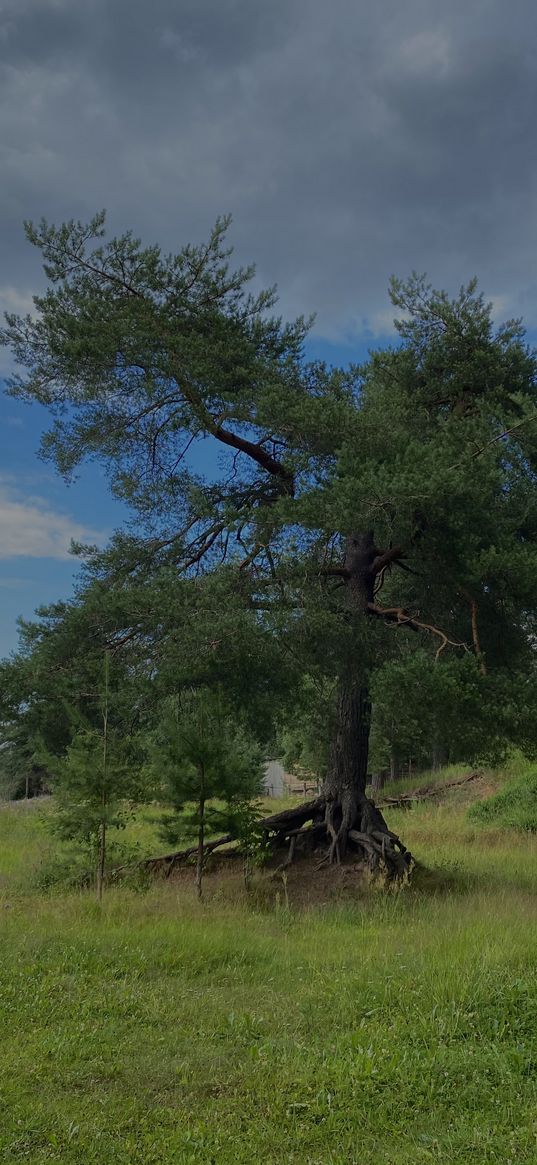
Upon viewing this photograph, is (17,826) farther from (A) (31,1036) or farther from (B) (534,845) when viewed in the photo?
(A) (31,1036)

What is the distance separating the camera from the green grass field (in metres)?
4.20

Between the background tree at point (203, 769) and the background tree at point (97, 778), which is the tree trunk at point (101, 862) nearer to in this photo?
the background tree at point (97, 778)

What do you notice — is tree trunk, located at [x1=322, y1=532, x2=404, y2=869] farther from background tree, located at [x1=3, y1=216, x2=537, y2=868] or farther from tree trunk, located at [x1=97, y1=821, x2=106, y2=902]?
tree trunk, located at [x1=97, y1=821, x2=106, y2=902]

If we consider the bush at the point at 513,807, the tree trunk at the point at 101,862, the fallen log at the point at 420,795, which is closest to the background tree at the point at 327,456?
the tree trunk at the point at 101,862

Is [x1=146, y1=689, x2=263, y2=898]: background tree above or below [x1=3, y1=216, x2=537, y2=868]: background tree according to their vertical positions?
below

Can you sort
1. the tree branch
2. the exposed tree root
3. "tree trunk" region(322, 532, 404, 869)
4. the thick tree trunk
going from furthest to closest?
the thick tree trunk < "tree trunk" region(322, 532, 404, 869) < the exposed tree root < the tree branch

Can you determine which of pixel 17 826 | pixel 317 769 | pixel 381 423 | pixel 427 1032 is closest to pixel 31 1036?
pixel 427 1032

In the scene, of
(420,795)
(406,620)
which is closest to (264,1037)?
(406,620)

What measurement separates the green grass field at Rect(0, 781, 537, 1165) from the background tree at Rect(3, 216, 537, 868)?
12.5ft

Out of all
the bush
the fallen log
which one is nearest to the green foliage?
the bush

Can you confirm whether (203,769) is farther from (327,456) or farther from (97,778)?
(327,456)

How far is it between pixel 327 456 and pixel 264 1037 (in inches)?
315

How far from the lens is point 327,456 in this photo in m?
11.5

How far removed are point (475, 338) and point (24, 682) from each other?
8.82 metres
